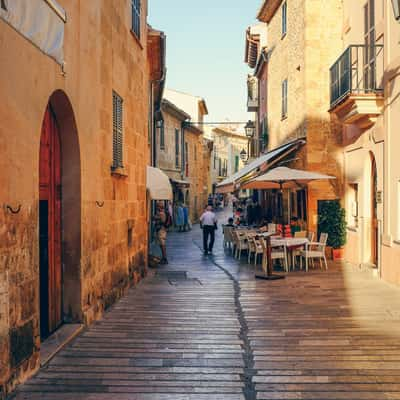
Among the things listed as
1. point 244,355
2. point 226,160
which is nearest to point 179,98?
point 226,160

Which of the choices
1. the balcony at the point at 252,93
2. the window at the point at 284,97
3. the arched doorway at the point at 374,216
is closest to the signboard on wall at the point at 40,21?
the arched doorway at the point at 374,216

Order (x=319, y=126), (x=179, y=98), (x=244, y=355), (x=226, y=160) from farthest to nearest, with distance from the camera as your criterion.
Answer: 1. (x=226, y=160)
2. (x=179, y=98)
3. (x=319, y=126)
4. (x=244, y=355)

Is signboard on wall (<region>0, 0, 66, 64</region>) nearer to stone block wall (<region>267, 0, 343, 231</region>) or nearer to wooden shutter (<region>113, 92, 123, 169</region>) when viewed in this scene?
wooden shutter (<region>113, 92, 123, 169</region>)

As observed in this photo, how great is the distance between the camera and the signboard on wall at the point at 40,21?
467cm

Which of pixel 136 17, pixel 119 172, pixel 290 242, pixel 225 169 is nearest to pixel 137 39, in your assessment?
pixel 136 17

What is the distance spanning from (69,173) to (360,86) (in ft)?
29.9

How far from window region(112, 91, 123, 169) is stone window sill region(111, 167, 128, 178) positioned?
0.18 ft

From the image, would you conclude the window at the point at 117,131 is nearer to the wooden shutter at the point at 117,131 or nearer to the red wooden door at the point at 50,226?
the wooden shutter at the point at 117,131

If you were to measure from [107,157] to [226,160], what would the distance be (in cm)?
6169

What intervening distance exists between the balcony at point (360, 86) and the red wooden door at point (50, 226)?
739 cm

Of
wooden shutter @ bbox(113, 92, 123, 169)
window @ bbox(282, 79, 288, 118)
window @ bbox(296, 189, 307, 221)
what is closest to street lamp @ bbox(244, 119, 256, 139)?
window @ bbox(282, 79, 288, 118)

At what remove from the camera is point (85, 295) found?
7219 millimetres

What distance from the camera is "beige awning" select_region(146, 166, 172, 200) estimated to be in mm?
13523

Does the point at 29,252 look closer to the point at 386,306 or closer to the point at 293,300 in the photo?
the point at 293,300
